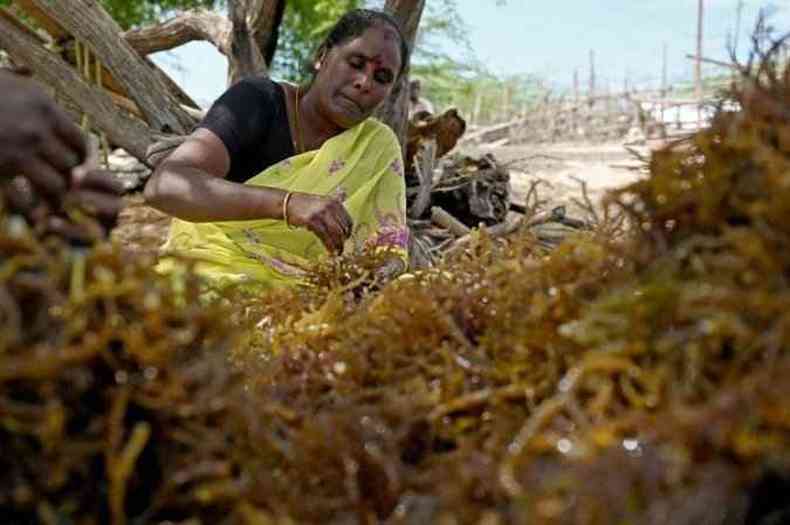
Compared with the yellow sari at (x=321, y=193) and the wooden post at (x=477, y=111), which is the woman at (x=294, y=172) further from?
the wooden post at (x=477, y=111)

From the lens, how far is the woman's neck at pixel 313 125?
2865 mm

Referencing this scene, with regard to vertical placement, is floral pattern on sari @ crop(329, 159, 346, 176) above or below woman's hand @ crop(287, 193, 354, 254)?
above

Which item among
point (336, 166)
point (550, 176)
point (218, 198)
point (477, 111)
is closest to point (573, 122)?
point (477, 111)

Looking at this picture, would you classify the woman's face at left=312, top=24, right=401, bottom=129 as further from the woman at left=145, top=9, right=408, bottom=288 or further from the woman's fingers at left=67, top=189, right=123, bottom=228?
the woman's fingers at left=67, top=189, right=123, bottom=228

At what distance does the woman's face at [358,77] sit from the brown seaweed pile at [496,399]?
6.46ft

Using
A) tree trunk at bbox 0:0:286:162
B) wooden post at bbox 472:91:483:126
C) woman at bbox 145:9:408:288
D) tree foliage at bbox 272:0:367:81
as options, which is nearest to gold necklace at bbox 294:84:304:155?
woman at bbox 145:9:408:288

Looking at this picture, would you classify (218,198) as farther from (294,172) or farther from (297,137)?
(297,137)

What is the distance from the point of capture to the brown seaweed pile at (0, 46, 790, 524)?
2.12 feet

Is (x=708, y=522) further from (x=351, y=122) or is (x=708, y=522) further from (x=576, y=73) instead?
(x=576, y=73)

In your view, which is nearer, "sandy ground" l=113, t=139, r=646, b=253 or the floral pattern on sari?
the floral pattern on sari

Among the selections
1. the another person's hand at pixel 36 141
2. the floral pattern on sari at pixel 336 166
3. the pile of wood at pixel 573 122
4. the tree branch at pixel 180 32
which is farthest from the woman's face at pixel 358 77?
the pile of wood at pixel 573 122

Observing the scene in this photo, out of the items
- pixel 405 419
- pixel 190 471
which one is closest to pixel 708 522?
pixel 405 419

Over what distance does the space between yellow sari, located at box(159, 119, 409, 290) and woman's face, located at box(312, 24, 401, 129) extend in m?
0.20

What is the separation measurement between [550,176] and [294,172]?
1073cm
